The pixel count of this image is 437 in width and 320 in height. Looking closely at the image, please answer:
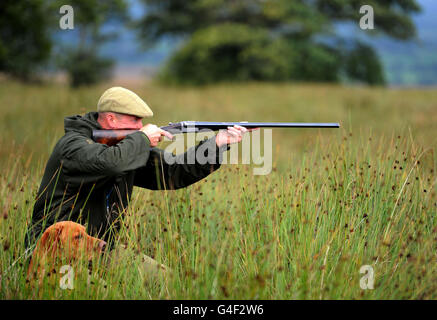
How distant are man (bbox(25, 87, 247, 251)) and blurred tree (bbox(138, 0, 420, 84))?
1049 inches

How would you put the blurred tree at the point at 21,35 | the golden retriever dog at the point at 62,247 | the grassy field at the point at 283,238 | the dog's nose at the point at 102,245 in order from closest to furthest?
the grassy field at the point at 283,238, the golden retriever dog at the point at 62,247, the dog's nose at the point at 102,245, the blurred tree at the point at 21,35

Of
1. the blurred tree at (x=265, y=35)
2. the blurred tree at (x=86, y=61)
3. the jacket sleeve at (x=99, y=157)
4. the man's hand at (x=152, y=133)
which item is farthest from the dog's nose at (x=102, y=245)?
the blurred tree at (x=265, y=35)

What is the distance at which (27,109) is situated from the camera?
1303cm

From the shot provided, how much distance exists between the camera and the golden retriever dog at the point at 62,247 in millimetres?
3650

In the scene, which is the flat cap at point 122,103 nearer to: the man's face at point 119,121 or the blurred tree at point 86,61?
the man's face at point 119,121

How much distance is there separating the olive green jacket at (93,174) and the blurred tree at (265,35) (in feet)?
87.4

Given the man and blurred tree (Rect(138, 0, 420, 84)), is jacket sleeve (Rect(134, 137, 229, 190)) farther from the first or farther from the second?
blurred tree (Rect(138, 0, 420, 84))

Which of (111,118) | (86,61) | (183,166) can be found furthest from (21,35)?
(183,166)

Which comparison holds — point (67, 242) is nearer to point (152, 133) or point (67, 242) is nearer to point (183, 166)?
point (152, 133)

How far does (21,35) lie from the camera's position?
16328mm

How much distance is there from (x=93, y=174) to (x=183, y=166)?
877 millimetres
